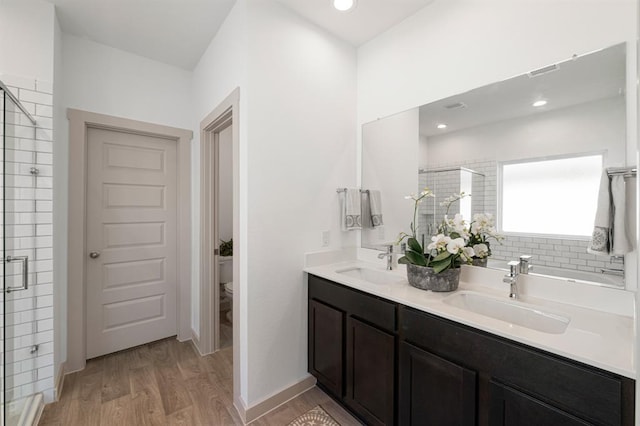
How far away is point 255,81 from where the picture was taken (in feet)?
5.76

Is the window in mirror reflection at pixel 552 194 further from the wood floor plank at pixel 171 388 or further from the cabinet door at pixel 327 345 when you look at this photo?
the wood floor plank at pixel 171 388

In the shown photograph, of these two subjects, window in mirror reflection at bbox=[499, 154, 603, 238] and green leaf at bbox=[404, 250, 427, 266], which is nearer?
window in mirror reflection at bbox=[499, 154, 603, 238]

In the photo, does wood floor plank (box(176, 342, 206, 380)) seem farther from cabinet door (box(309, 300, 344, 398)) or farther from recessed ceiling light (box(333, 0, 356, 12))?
recessed ceiling light (box(333, 0, 356, 12))

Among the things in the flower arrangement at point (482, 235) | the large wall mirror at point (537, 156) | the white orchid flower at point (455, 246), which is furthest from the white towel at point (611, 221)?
the white orchid flower at point (455, 246)

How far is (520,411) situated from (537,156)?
119 centimetres

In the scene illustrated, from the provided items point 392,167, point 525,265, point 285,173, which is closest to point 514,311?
point 525,265

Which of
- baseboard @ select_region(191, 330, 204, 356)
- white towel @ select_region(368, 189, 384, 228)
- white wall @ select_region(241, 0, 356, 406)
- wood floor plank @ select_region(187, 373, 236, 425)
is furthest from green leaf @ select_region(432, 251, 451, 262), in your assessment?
baseboard @ select_region(191, 330, 204, 356)

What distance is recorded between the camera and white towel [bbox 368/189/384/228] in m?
2.23

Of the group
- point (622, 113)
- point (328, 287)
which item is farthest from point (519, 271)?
point (328, 287)

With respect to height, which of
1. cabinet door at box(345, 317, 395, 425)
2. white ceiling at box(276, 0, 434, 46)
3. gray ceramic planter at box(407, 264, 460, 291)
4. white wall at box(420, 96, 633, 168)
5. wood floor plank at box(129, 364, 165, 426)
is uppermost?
white ceiling at box(276, 0, 434, 46)

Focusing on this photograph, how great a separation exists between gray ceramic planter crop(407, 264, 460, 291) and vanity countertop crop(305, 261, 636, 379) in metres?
0.04

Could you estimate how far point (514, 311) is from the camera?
4.45 ft

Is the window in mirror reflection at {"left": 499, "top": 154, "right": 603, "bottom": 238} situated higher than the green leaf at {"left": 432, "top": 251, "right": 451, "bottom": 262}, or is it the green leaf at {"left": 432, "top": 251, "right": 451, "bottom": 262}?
the window in mirror reflection at {"left": 499, "top": 154, "right": 603, "bottom": 238}

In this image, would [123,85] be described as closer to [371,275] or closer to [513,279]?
[371,275]
